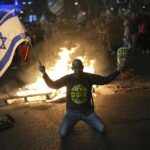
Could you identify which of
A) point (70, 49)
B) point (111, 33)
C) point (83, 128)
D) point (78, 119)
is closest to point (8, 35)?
point (78, 119)

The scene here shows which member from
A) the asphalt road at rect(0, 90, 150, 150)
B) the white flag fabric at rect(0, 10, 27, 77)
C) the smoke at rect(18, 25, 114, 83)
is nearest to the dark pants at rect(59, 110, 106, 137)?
the asphalt road at rect(0, 90, 150, 150)

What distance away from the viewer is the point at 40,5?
6981 centimetres

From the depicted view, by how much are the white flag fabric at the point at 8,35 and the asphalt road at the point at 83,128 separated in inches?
49.1

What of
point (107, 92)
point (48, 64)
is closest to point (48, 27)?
point (48, 64)

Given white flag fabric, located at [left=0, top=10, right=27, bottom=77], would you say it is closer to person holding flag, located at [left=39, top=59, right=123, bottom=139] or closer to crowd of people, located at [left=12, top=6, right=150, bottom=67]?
person holding flag, located at [left=39, top=59, right=123, bottom=139]

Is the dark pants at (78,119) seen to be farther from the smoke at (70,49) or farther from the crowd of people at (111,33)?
the crowd of people at (111,33)

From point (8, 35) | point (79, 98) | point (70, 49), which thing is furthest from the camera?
point (70, 49)

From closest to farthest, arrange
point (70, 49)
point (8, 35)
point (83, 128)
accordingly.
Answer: point (83, 128) < point (8, 35) < point (70, 49)

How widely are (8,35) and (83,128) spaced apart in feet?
7.11

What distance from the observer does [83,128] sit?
8.55 m

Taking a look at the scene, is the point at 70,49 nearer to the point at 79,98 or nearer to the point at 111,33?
the point at 111,33

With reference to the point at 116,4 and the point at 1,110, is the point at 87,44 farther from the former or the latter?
the point at 116,4

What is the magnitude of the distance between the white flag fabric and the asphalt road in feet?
4.09

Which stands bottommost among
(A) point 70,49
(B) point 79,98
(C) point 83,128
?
(A) point 70,49
